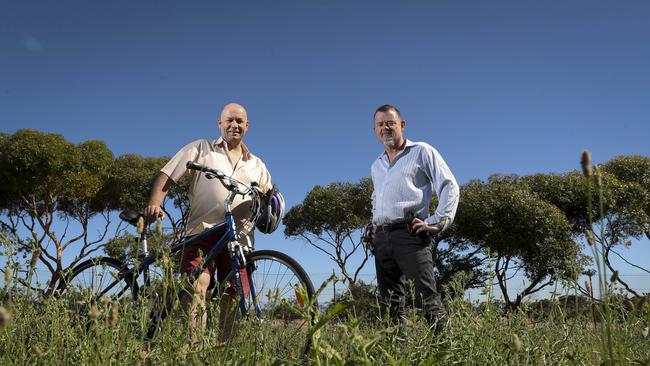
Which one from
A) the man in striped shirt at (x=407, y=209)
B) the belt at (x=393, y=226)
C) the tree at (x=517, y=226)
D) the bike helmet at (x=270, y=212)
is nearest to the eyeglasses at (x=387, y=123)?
the man in striped shirt at (x=407, y=209)

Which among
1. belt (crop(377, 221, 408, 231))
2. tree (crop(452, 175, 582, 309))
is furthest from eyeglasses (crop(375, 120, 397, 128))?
tree (crop(452, 175, 582, 309))

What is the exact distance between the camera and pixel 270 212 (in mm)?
4848

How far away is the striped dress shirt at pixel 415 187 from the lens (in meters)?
4.77

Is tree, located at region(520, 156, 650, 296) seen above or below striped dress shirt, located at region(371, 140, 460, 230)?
above

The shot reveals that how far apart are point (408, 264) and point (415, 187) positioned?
72 cm

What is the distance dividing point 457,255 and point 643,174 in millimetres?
8677

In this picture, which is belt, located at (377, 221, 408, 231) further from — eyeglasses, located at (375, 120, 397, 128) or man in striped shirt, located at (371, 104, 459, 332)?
eyeglasses, located at (375, 120, 397, 128)

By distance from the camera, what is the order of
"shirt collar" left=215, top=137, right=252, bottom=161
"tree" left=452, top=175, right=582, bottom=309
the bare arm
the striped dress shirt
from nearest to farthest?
the striped dress shirt, the bare arm, "shirt collar" left=215, top=137, right=252, bottom=161, "tree" left=452, top=175, right=582, bottom=309

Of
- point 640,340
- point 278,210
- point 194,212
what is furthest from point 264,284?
point 640,340

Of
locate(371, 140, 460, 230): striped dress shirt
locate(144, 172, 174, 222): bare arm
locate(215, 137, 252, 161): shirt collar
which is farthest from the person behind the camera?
locate(215, 137, 252, 161): shirt collar

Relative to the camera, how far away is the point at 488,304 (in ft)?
8.98

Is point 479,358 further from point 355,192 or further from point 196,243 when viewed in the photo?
point 355,192

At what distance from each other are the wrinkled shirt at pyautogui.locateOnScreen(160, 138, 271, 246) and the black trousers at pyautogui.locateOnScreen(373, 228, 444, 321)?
4.16ft

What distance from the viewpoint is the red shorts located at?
4969mm
